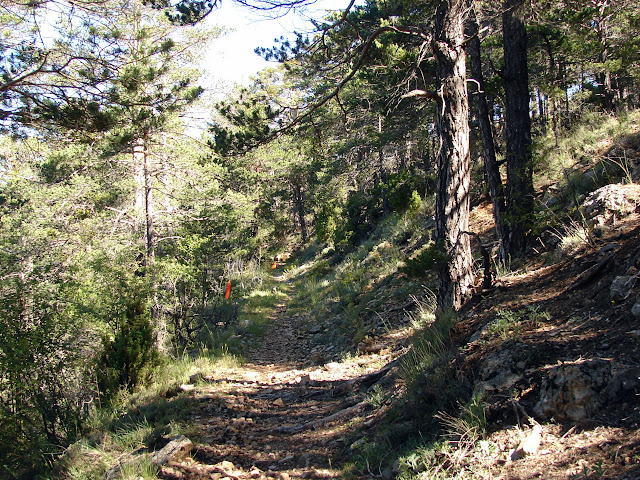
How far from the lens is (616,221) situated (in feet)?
16.7

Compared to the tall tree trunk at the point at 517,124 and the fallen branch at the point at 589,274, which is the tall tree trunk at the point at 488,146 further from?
the fallen branch at the point at 589,274

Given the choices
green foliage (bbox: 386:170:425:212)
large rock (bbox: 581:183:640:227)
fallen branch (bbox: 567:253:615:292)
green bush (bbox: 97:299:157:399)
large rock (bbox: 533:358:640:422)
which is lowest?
green bush (bbox: 97:299:157:399)

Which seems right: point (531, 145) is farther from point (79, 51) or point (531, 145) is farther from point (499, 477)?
point (79, 51)

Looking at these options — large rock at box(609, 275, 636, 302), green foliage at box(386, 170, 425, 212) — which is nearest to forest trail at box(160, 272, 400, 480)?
large rock at box(609, 275, 636, 302)

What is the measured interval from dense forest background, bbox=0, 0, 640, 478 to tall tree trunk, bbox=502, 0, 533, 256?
0.03 metres

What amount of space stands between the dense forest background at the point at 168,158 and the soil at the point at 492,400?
131 centimetres

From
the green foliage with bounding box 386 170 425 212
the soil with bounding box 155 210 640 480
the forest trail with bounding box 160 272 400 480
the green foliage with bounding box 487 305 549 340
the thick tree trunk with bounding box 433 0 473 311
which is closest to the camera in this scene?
the soil with bounding box 155 210 640 480

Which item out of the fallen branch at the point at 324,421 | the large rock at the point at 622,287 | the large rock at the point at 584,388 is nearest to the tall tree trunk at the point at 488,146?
the large rock at the point at 622,287

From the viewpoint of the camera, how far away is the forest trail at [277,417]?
4.04m

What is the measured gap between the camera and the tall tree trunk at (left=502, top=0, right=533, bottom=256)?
7.23 meters

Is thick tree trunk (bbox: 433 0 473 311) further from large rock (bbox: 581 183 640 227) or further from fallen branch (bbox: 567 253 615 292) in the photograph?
large rock (bbox: 581 183 640 227)

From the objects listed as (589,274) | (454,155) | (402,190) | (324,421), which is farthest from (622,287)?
(402,190)

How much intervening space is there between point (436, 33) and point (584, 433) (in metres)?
5.02

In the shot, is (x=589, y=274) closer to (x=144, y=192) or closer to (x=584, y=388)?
(x=584, y=388)
